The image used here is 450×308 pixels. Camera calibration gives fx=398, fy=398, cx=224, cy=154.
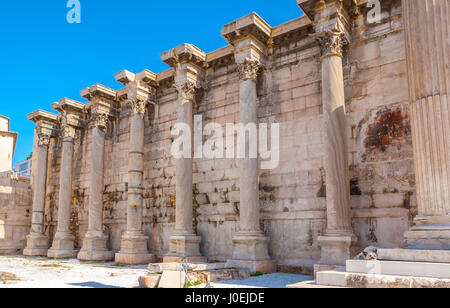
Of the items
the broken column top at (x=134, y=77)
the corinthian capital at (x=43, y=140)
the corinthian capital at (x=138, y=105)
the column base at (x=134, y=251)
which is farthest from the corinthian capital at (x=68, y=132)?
the column base at (x=134, y=251)

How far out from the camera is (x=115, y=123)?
629 inches

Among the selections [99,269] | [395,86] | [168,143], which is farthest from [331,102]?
[99,269]

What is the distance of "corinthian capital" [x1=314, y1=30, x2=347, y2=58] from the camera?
9484mm

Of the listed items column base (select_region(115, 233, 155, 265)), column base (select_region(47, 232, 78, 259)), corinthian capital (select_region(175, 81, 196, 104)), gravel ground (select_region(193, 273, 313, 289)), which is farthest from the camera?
column base (select_region(47, 232, 78, 259))

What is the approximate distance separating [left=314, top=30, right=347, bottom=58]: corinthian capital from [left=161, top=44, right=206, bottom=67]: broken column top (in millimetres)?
4114

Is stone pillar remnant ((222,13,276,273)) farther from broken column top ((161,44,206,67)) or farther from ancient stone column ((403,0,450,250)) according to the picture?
ancient stone column ((403,0,450,250))

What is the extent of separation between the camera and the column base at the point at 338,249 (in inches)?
335

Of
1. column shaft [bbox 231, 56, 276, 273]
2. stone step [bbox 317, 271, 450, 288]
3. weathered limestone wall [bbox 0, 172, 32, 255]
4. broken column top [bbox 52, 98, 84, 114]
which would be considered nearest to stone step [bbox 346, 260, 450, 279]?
stone step [bbox 317, 271, 450, 288]

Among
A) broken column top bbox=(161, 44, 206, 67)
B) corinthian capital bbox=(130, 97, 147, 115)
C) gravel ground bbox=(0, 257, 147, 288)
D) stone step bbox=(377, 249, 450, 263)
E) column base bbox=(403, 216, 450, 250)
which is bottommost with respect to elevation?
gravel ground bbox=(0, 257, 147, 288)

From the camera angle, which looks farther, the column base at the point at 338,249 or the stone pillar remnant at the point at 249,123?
the stone pillar remnant at the point at 249,123

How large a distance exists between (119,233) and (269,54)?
27.4 feet

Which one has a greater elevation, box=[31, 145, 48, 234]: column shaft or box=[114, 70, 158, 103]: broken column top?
box=[114, 70, 158, 103]: broken column top

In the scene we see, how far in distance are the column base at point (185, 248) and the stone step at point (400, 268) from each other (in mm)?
6373

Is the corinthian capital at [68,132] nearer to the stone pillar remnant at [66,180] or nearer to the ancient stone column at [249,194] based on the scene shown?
the stone pillar remnant at [66,180]
